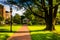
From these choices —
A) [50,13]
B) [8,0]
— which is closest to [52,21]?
[50,13]

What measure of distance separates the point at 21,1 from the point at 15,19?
53.5 metres

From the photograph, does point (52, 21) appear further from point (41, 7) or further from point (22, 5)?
point (22, 5)

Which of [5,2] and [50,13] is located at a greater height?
[5,2]

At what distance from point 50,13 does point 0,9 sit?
52925 mm

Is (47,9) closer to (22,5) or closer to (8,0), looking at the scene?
(22,5)

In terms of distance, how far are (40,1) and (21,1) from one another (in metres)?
3.09

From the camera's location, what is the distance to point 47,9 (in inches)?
1042

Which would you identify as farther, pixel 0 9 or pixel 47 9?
pixel 0 9

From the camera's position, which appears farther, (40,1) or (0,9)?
(0,9)

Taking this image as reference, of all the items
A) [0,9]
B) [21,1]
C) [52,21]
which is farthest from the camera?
[0,9]

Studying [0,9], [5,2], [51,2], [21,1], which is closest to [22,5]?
[21,1]

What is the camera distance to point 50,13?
26.9 metres

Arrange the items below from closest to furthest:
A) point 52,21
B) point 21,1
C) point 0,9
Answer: point 21,1
point 52,21
point 0,9

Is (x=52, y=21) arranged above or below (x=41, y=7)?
below
